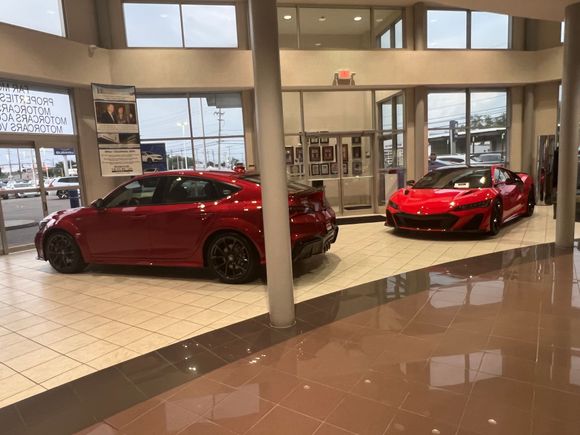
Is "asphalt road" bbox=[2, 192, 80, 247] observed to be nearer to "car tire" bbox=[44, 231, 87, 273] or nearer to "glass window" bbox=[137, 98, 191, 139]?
"glass window" bbox=[137, 98, 191, 139]

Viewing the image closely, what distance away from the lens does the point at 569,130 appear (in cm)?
593

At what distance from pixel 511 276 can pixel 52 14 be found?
1000 centimetres

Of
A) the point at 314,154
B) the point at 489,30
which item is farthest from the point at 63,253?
the point at 489,30

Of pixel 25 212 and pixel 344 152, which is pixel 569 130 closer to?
pixel 344 152

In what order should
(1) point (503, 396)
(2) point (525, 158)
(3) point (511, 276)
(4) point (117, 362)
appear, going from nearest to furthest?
(1) point (503, 396) → (4) point (117, 362) → (3) point (511, 276) → (2) point (525, 158)

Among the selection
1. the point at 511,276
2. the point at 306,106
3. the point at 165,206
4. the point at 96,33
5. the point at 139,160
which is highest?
the point at 96,33

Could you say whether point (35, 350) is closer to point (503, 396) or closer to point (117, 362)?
point (117, 362)

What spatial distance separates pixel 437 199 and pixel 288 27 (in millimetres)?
6339

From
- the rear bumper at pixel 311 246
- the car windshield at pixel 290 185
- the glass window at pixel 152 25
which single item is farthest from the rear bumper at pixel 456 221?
the glass window at pixel 152 25

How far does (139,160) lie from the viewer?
8930mm

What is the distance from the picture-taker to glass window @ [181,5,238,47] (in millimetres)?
10125

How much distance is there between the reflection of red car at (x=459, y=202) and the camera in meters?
6.89

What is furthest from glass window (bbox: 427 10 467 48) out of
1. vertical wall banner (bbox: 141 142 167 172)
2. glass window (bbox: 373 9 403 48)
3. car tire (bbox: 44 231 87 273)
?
car tire (bbox: 44 231 87 273)

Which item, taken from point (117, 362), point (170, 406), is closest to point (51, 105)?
point (117, 362)
